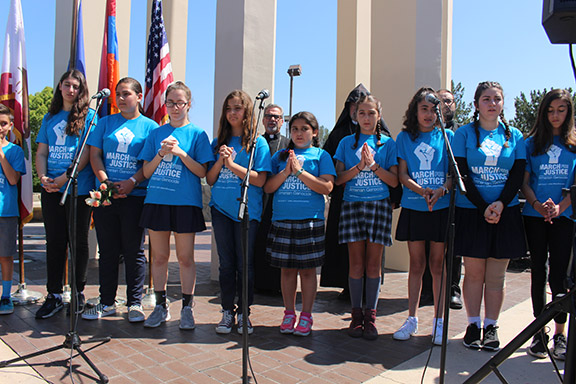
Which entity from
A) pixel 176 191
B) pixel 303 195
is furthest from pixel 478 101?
pixel 176 191

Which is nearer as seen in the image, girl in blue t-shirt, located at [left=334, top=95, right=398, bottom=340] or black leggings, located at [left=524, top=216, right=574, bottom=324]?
black leggings, located at [left=524, top=216, right=574, bottom=324]

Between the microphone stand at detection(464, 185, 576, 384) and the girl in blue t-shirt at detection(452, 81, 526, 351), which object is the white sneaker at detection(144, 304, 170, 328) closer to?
the girl in blue t-shirt at detection(452, 81, 526, 351)

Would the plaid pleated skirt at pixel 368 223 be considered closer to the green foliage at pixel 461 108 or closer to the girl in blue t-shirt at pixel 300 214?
the girl in blue t-shirt at pixel 300 214

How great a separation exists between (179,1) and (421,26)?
207 inches

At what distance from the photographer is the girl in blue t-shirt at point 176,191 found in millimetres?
3980

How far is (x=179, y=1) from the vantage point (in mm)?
9375

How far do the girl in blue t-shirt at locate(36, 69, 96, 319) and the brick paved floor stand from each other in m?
0.42

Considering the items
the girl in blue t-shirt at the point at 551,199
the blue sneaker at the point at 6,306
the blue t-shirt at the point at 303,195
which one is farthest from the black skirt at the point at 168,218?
the girl in blue t-shirt at the point at 551,199

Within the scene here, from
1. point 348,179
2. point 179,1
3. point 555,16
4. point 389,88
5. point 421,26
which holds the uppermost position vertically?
point 179,1

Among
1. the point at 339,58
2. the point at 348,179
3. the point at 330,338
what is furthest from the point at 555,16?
the point at 339,58

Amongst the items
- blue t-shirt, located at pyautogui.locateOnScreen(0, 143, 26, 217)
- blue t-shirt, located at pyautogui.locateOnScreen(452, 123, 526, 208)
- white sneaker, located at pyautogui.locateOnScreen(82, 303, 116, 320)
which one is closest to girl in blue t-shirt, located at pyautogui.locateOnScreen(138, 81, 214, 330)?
white sneaker, located at pyautogui.locateOnScreen(82, 303, 116, 320)

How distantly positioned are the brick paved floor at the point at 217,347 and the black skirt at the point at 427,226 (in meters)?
0.88

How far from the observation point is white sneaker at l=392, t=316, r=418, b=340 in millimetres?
3864

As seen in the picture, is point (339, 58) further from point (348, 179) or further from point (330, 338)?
point (330, 338)
